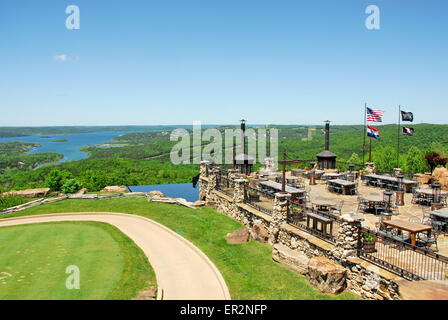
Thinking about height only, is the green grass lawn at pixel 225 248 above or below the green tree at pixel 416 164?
below

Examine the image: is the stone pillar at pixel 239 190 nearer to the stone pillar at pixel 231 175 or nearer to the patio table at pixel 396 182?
the stone pillar at pixel 231 175

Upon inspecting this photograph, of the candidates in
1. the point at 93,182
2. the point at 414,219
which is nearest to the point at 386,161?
the point at 414,219

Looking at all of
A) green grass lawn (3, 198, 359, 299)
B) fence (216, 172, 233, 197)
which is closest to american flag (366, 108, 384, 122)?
fence (216, 172, 233, 197)

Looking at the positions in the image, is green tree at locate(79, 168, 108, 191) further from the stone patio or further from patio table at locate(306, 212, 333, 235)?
patio table at locate(306, 212, 333, 235)

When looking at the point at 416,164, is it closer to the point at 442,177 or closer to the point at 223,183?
the point at 442,177

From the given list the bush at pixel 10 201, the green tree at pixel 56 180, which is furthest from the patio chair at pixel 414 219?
the green tree at pixel 56 180
